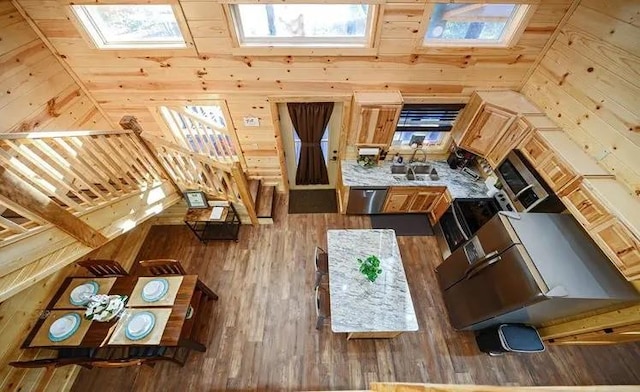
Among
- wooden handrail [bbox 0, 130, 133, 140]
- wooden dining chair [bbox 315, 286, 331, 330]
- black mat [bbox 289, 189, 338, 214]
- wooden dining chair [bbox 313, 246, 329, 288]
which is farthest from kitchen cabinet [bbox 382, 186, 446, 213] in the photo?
wooden handrail [bbox 0, 130, 133, 140]

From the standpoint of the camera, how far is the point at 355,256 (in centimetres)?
314

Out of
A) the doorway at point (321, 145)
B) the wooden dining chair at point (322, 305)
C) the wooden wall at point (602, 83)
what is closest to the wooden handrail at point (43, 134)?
the doorway at point (321, 145)

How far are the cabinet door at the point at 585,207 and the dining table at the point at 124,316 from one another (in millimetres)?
4040

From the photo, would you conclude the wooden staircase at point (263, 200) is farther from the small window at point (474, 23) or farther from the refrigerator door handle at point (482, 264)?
the small window at point (474, 23)

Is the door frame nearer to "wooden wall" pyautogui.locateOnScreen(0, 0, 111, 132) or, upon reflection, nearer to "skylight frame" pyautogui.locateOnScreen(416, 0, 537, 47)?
"skylight frame" pyautogui.locateOnScreen(416, 0, 537, 47)

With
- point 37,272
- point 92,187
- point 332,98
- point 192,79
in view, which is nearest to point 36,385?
point 37,272

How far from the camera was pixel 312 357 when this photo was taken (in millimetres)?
3162

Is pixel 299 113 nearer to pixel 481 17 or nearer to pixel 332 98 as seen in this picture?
pixel 332 98

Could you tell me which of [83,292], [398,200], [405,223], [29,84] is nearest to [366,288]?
[398,200]

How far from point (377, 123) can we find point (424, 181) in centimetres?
127

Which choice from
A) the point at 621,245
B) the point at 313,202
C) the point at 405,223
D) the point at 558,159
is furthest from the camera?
the point at 313,202

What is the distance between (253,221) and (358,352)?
102 inches

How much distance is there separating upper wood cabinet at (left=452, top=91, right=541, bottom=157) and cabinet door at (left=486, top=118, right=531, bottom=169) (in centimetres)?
2

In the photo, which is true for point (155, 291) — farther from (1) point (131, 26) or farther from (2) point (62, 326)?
(1) point (131, 26)
